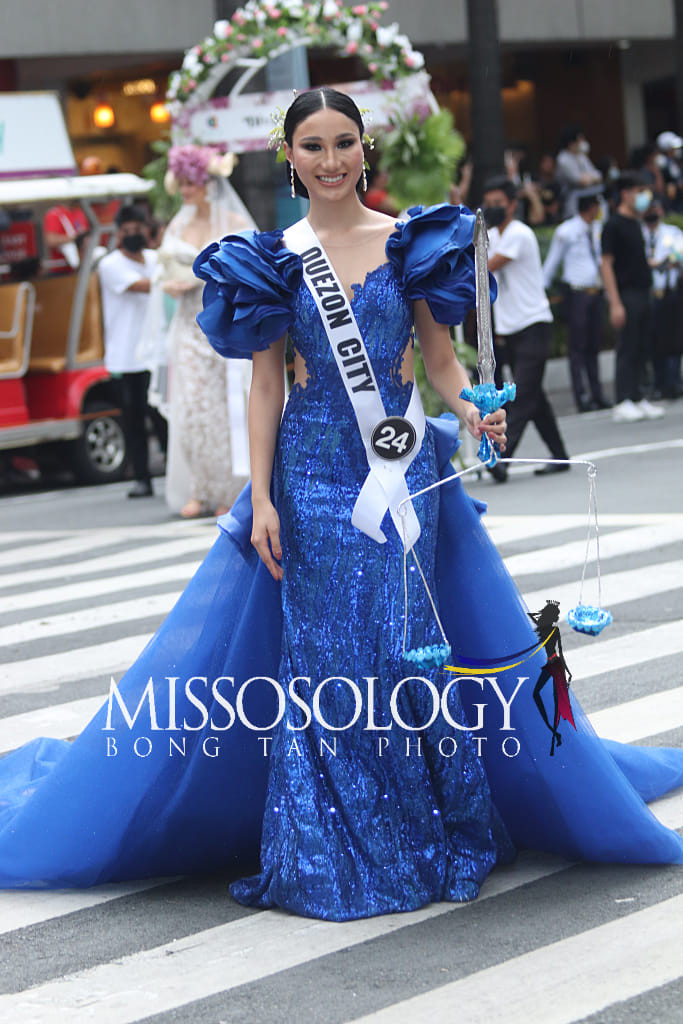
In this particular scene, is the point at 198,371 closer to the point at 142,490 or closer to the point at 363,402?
the point at 142,490

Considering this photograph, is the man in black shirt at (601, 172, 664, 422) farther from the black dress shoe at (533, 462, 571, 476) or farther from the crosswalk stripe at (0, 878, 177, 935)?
the crosswalk stripe at (0, 878, 177, 935)

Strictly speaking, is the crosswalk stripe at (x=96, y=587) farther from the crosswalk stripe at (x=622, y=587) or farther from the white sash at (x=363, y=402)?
the white sash at (x=363, y=402)

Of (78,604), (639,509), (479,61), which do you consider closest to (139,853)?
(78,604)

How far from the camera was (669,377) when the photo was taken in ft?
53.0

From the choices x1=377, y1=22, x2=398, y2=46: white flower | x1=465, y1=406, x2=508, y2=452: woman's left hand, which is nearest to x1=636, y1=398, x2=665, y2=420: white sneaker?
x1=377, y1=22, x2=398, y2=46: white flower

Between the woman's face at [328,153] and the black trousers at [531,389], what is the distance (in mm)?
6593

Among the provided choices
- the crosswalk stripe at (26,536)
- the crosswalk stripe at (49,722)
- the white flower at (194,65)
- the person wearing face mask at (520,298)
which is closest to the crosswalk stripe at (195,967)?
the crosswalk stripe at (49,722)

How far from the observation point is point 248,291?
12.9 feet

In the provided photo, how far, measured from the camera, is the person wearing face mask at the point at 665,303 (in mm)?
15633

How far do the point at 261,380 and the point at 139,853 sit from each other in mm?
1183

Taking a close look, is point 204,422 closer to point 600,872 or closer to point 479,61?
point 600,872

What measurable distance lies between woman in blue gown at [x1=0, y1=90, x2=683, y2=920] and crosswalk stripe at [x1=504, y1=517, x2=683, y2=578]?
3.71m

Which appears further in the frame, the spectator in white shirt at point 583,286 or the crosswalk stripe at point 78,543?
the spectator in white shirt at point 583,286

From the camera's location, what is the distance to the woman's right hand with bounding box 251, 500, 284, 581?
13.1ft
